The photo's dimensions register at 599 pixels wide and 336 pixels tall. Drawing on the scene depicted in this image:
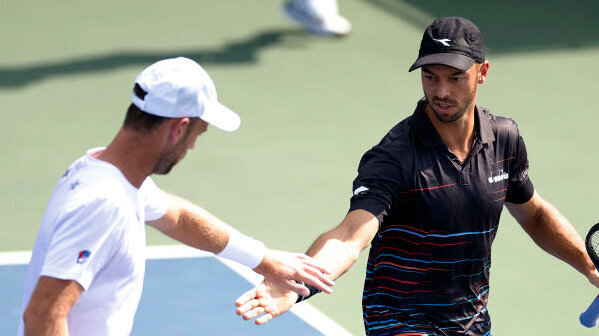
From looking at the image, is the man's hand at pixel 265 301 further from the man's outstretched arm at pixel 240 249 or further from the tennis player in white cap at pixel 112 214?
the tennis player in white cap at pixel 112 214

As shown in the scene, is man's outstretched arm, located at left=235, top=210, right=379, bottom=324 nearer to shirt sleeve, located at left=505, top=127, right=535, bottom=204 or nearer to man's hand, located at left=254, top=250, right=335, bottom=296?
man's hand, located at left=254, top=250, right=335, bottom=296

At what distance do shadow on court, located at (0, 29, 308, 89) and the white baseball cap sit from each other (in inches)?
332

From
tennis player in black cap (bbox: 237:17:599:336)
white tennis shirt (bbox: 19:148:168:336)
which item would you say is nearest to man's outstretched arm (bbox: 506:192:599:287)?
tennis player in black cap (bbox: 237:17:599:336)

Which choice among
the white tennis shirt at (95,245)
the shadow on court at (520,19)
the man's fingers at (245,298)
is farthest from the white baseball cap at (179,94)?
the shadow on court at (520,19)

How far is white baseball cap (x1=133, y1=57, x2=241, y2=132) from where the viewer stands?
4.02 m

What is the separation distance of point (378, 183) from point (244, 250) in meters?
0.70

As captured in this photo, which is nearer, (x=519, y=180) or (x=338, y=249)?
(x=338, y=249)

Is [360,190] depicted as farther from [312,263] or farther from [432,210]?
[312,263]

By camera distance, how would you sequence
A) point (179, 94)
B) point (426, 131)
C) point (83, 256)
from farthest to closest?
point (426, 131), point (179, 94), point (83, 256)

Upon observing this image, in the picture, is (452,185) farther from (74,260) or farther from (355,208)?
(74,260)

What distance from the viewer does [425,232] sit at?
199 inches

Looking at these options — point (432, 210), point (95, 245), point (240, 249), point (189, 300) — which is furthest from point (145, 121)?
point (189, 300)

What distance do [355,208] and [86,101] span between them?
747 cm

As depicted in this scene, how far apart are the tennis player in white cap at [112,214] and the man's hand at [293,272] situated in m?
0.68
